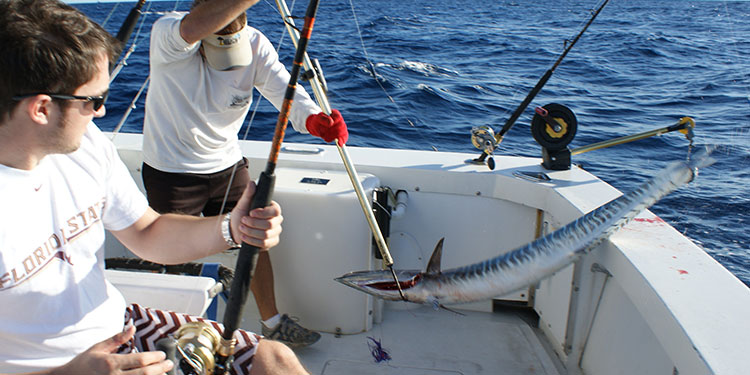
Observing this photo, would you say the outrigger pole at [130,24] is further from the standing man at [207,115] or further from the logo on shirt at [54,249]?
the logo on shirt at [54,249]

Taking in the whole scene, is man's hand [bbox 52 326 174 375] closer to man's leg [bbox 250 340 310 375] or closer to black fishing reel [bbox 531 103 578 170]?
man's leg [bbox 250 340 310 375]

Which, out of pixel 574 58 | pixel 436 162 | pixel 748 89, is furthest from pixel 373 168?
pixel 574 58

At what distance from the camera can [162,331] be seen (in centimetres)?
155

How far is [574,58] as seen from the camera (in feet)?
31.9

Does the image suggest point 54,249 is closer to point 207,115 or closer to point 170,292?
point 170,292

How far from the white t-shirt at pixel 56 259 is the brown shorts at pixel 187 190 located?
2.65 ft

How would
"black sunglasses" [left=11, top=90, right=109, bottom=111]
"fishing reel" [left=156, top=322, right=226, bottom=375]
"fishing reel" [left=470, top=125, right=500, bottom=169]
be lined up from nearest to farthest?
"black sunglasses" [left=11, top=90, right=109, bottom=111] → "fishing reel" [left=156, top=322, right=226, bottom=375] → "fishing reel" [left=470, top=125, right=500, bottom=169]

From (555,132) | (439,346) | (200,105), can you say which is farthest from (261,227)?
(555,132)

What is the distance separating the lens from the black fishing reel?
254cm

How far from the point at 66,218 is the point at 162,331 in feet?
1.43

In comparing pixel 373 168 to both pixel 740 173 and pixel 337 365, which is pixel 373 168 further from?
pixel 740 173

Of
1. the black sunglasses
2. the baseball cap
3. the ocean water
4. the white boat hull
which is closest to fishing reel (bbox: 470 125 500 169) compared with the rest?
the white boat hull

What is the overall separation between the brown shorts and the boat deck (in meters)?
0.67

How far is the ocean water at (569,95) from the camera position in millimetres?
4355
